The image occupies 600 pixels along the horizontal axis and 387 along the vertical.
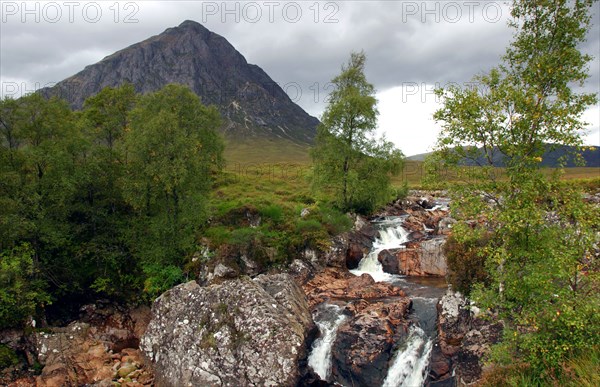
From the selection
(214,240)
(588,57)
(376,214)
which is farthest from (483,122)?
(376,214)

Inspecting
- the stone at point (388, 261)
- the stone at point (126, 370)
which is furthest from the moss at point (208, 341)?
the stone at point (388, 261)

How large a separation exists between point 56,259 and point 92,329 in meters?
7.11

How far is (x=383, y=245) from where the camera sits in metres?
41.3

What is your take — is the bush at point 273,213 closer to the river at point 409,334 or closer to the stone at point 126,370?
the river at point 409,334

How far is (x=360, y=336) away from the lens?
901 inches

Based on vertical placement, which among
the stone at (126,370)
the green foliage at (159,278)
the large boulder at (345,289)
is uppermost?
the green foliage at (159,278)

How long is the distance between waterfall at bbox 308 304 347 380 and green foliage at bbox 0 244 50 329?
20323mm

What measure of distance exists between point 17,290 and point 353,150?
34748 millimetres

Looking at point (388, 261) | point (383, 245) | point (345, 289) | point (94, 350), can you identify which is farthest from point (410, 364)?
point (94, 350)

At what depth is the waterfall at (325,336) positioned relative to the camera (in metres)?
22.8

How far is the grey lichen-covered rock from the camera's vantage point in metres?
21.8

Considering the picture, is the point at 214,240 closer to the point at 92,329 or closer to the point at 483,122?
the point at 92,329

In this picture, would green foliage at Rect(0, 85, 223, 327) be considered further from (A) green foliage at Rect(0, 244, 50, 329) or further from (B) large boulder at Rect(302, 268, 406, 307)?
(B) large boulder at Rect(302, 268, 406, 307)

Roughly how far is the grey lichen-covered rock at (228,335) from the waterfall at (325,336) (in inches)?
42.6
